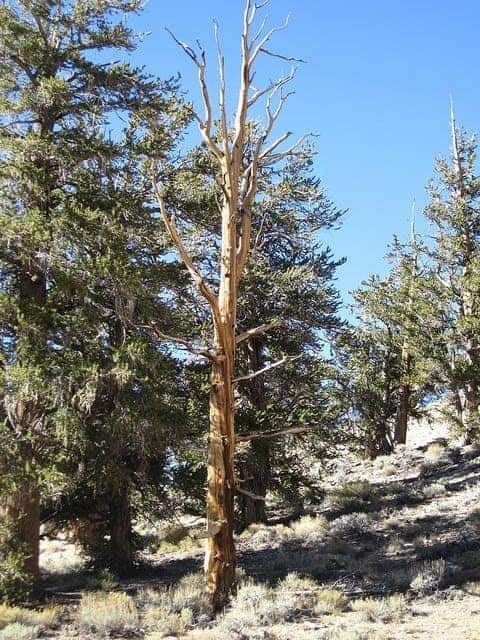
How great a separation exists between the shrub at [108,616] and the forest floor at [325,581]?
0.01m

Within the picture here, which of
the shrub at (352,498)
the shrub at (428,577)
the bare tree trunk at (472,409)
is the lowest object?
the shrub at (428,577)

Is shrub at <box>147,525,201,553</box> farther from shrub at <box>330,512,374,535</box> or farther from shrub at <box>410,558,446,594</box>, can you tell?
shrub at <box>410,558,446,594</box>

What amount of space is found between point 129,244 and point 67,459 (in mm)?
3499

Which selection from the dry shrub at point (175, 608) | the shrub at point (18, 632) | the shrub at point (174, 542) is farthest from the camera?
the shrub at point (174, 542)

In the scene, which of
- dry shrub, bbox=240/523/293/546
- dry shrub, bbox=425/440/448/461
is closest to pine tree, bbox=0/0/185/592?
dry shrub, bbox=240/523/293/546

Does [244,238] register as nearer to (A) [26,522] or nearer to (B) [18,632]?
(A) [26,522]

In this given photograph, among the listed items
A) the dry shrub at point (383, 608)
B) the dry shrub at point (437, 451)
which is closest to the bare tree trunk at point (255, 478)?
the dry shrub at point (383, 608)

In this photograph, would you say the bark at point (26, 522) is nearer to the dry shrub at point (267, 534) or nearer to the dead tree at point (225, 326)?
the dead tree at point (225, 326)

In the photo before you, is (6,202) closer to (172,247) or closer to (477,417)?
(172,247)

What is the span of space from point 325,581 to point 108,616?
148 inches

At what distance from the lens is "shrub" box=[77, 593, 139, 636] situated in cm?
711

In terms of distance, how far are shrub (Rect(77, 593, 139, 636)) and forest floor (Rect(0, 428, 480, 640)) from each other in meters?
0.01

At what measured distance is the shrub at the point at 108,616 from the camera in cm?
711

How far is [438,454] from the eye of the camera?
19781mm
